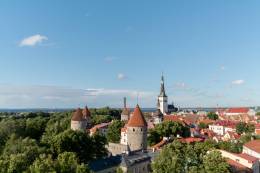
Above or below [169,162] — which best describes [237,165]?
below

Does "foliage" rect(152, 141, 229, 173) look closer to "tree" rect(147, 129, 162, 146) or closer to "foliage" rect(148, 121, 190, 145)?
"tree" rect(147, 129, 162, 146)

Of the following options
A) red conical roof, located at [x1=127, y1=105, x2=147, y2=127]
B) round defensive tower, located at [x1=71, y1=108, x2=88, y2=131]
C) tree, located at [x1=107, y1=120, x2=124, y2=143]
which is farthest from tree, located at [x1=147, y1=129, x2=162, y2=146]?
round defensive tower, located at [x1=71, y1=108, x2=88, y2=131]

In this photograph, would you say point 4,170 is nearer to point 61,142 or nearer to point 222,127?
point 61,142

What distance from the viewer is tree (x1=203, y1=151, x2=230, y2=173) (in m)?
27.2

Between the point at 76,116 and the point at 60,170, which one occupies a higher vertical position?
the point at 76,116

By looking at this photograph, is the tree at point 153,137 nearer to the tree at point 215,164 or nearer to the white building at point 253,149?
the white building at point 253,149

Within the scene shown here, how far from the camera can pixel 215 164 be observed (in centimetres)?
2753

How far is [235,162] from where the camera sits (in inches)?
1422

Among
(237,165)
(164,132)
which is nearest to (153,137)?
(164,132)

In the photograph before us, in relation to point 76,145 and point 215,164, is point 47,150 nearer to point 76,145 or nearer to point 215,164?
point 76,145

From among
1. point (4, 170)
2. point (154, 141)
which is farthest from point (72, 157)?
point (154, 141)

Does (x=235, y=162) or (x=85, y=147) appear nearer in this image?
(x=235, y=162)

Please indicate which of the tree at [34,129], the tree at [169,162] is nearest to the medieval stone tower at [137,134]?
the tree at [169,162]

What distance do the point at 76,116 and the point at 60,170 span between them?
37.3 meters
